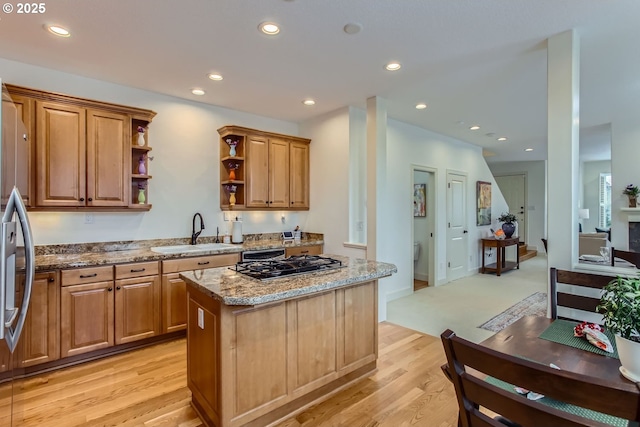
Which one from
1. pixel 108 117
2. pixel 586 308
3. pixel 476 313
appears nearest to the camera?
pixel 586 308

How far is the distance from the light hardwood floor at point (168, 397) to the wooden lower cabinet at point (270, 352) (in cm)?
18

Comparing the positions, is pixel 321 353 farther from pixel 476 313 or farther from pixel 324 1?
pixel 476 313

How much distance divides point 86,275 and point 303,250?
2.45 meters

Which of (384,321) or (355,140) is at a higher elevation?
(355,140)

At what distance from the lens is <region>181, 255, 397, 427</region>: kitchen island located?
1887mm

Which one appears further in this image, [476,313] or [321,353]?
[476,313]

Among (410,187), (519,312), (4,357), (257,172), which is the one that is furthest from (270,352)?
(410,187)

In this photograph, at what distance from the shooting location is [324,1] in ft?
6.93

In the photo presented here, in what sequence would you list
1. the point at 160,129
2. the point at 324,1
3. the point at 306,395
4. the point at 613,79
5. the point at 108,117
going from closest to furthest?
the point at 324,1 < the point at 306,395 < the point at 108,117 < the point at 613,79 < the point at 160,129

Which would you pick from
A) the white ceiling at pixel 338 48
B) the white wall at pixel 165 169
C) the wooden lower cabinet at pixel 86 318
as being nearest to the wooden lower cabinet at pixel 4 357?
the wooden lower cabinet at pixel 86 318

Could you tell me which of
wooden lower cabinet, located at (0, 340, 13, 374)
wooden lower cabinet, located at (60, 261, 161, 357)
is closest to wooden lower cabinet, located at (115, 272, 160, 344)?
wooden lower cabinet, located at (60, 261, 161, 357)

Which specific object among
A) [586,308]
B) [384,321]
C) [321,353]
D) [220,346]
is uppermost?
[586,308]

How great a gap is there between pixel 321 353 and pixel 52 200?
282cm

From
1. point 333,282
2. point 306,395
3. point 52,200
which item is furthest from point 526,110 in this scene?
point 52,200
